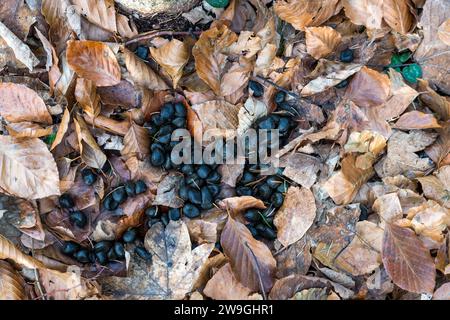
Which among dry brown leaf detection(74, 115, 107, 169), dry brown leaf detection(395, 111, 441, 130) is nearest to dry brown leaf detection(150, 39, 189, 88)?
dry brown leaf detection(74, 115, 107, 169)

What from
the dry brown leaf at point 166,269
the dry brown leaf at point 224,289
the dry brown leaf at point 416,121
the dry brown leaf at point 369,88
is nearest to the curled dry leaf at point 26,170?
the dry brown leaf at point 166,269

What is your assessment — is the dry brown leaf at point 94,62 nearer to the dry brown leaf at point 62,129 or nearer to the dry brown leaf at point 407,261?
the dry brown leaf at point 62,129

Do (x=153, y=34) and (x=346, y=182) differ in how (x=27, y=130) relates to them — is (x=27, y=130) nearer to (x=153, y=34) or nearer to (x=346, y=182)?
(x=153, y=34)

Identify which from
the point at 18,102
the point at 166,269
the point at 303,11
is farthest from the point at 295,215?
the point at 18,102

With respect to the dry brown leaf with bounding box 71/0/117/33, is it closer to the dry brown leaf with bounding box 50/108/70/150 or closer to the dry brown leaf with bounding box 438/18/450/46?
the dry brown leaf with bounding box 50/108/70/150

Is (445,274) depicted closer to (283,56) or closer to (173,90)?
(283,56)
